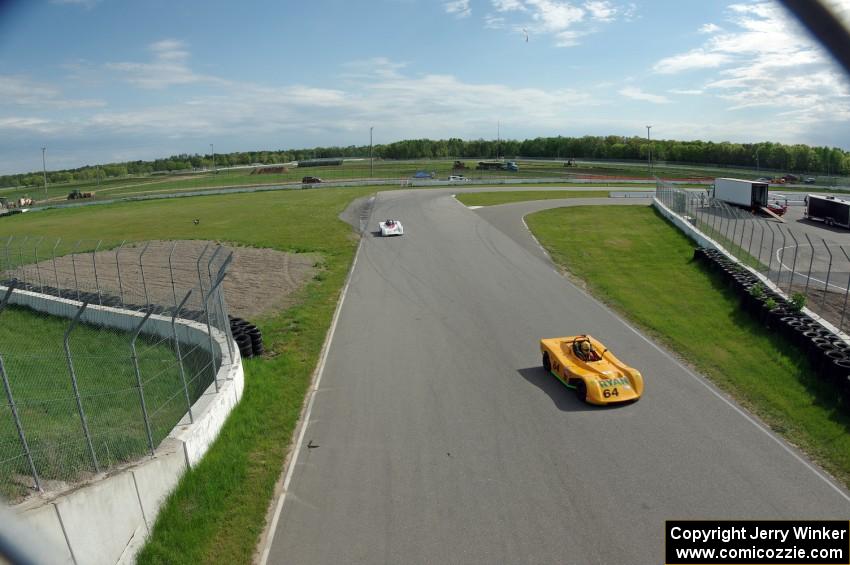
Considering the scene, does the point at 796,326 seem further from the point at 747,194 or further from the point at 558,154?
the point at 558,154

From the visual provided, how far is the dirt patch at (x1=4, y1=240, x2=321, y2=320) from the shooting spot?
2202 centimetres

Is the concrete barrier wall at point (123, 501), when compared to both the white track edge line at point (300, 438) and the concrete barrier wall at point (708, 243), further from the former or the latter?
the concrete barrier wall at point (708, 243)

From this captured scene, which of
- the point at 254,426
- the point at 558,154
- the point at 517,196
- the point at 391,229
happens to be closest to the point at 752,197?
the point at 517,196

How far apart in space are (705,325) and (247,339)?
14311mm

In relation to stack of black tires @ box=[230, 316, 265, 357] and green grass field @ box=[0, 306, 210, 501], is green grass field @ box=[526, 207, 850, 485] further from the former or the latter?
green grass field @ box=[0, 306, 210, 501]

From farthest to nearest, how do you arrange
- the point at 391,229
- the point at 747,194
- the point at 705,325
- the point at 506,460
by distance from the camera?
the point at 747,194 → the point at 391,229 → the point at 705,325 → the point at 506,460

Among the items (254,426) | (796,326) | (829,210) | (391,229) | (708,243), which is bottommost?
(254,426)

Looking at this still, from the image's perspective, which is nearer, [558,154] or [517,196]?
[517,196]

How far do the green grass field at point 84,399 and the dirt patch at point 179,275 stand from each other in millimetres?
2635

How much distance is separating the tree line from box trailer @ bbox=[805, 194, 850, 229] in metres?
32.3

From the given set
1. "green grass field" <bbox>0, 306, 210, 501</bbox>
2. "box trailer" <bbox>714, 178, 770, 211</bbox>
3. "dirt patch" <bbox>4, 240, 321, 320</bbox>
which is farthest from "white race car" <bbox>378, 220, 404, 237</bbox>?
"box trailer" <bbox>714, 178, 770, 211</bbox>

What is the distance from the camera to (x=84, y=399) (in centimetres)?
1249

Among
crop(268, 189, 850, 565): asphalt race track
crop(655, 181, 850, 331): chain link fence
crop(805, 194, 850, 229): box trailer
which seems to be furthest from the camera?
crop(805, 194, 850, 229): box trailer

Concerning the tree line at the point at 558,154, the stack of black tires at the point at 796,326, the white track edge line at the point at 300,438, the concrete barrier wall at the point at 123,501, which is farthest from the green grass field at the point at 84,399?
the tree line at the point at 558,154
